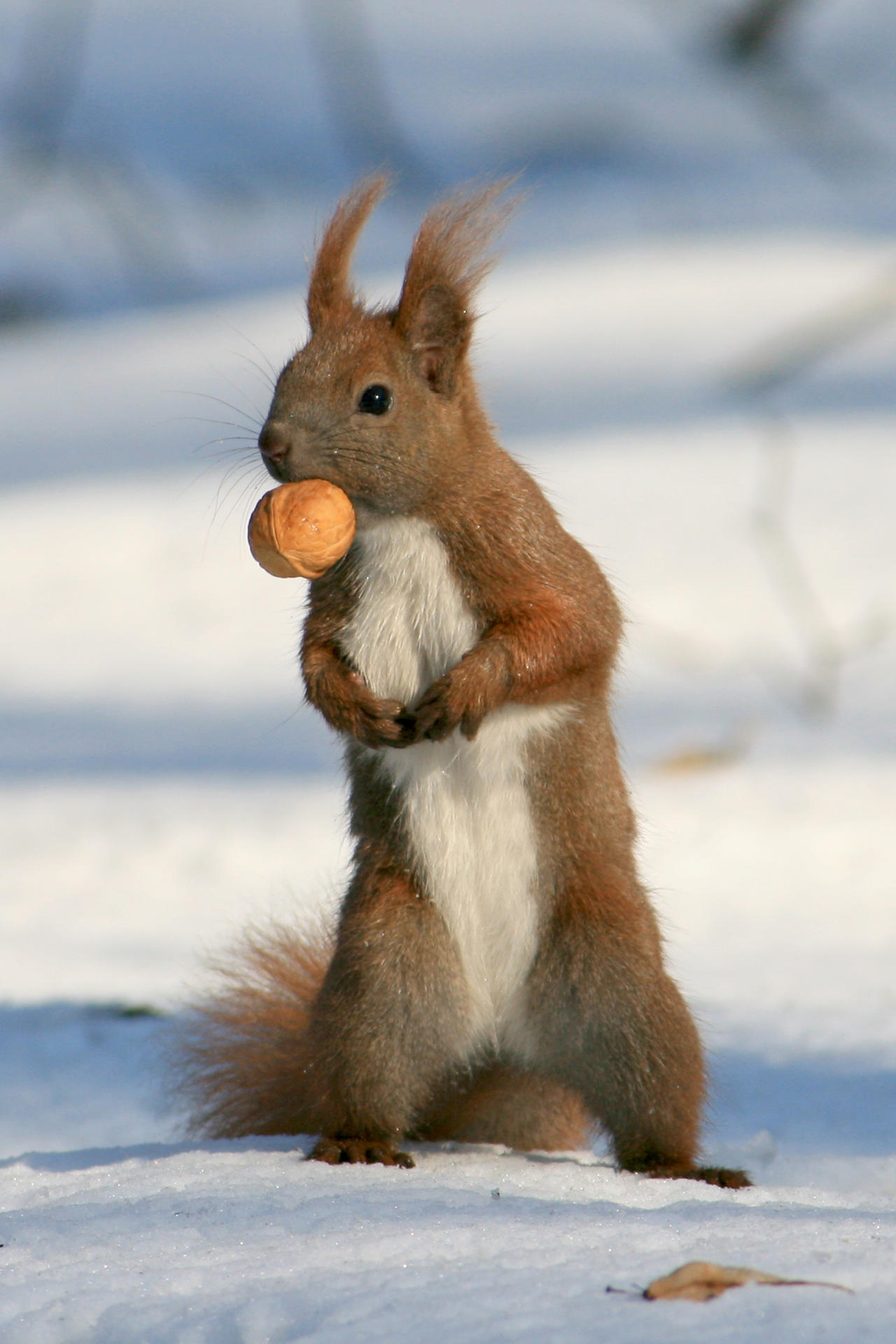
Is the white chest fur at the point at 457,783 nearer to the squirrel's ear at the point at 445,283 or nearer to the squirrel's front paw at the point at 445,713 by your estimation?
the squirrel's front paw at the point at 445,713

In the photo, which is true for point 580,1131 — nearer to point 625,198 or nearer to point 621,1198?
point 621,1198

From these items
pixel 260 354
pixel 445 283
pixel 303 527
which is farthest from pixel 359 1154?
pixel 260 354

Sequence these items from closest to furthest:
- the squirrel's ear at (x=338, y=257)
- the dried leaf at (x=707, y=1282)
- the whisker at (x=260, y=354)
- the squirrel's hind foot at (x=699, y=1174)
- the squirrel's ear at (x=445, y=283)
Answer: the dried leaf at (x=707, y=1282) < the squirrel's hind foot at (x=699, y=1174) < the squirrel's ear at (x=445, y=283) < the squirrel's ear at (x=338, y=257) < the whisker at (x=260, y=354)

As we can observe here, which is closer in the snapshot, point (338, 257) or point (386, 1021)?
point (386, 1021)

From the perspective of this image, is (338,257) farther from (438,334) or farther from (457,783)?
(457,783)

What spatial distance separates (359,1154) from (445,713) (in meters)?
0.65

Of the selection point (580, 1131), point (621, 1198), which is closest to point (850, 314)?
point (580, 1131)

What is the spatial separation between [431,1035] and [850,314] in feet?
19.1

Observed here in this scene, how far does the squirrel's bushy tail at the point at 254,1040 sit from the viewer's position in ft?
10.3

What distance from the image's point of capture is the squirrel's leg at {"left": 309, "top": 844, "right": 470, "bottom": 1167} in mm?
2750

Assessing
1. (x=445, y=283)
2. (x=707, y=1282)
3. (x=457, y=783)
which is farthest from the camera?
(x=445, y=283)

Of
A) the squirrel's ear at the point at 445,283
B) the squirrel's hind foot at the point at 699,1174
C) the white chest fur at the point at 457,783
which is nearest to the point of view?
the squirrel's hind foot at the point at 699,1174

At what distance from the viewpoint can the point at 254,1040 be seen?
3221 mm

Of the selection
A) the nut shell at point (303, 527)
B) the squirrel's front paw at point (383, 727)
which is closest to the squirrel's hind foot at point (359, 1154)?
the squirrel's front paw at point (383, 727)
